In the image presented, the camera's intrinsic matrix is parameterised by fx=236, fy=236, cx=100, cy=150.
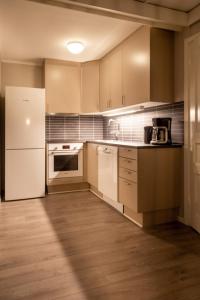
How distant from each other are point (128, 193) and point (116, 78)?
1769 mm

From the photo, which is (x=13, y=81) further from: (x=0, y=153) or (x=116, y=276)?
(x=116, y=276)

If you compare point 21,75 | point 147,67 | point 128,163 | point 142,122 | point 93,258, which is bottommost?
point 93,258

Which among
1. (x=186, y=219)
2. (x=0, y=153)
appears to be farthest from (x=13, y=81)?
(x=186, y=219)

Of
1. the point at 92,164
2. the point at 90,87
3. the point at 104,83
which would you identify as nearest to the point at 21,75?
the point at 90,87

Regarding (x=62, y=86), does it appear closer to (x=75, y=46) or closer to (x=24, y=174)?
(x=75, y=46)

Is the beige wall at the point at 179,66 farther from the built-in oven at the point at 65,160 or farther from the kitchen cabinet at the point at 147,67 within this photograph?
the built-in oven at the point at 65,160

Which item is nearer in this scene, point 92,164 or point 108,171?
point 108,171

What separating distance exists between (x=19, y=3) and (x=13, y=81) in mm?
2054

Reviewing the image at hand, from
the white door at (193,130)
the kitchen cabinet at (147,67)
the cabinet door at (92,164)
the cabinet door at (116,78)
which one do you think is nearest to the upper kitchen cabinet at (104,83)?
the cabinet door at (116,78)

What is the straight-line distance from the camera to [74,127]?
4.54 metres

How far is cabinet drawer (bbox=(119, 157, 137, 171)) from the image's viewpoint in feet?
8.48

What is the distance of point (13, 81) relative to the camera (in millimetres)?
4242

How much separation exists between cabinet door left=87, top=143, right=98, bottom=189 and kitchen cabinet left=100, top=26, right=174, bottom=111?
0.95 metres

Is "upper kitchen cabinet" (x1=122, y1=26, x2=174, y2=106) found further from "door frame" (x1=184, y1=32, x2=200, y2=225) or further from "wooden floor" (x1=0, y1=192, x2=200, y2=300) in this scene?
"wooden floor" (x1=0, y1=192, x2=200, y2=300)
